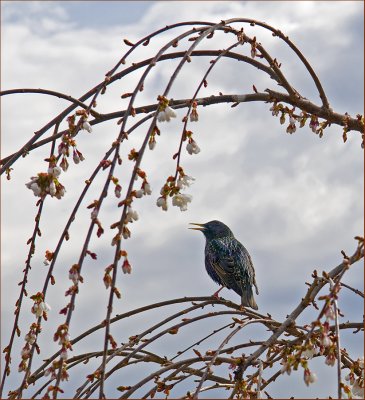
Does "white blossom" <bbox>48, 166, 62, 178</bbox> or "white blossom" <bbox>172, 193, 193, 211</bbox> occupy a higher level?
"white blossom" <bbox>48, 166, 62, 178</bbox>

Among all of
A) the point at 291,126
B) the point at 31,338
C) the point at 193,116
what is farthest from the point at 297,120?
the point at 31,338

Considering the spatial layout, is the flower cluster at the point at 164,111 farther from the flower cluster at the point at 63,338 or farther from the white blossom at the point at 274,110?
the white blossom at the point at 274,110

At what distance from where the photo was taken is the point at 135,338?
470 cm

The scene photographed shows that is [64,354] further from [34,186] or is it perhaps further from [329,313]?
[329,313]

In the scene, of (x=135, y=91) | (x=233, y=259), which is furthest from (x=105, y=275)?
(x=233, y=259)

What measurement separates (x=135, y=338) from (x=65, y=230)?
50.3 inches

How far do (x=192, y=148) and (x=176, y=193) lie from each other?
0.33 metres

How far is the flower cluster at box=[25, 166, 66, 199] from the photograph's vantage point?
371cm

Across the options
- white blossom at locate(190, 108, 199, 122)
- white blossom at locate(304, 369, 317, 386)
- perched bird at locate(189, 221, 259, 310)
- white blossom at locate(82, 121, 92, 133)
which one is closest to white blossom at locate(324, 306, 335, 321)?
white blossom at locate(304, 369, 317, 386)

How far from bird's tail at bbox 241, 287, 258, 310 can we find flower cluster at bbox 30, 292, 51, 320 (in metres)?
3.67

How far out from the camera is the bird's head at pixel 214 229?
8.32 m

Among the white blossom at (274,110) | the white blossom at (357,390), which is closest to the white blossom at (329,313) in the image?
the white blossom at (357,390)

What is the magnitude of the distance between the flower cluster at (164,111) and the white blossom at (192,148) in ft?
1.13

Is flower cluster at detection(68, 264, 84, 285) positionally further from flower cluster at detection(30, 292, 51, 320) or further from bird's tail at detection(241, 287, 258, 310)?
bird's tail at detection(241, 287, 258, 310)
